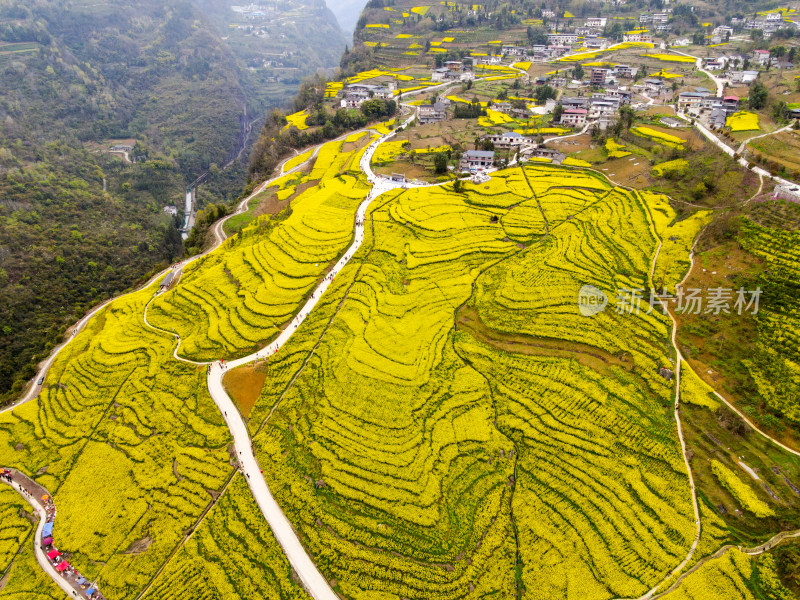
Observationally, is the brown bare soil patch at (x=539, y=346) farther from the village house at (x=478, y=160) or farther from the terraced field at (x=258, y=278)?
the village house at (x=478, y=160)

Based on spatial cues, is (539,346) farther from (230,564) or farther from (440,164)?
(440,164)

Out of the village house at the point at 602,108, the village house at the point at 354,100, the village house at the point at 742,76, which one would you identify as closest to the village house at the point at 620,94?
the village house at the point at 602,108

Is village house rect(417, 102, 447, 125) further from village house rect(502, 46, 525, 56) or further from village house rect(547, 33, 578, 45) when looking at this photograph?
village house rect(547, 33, 578, 45)

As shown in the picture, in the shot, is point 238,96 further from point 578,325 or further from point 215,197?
point 578,325

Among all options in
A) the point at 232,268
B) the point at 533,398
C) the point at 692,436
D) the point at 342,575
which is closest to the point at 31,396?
the point at 232,268

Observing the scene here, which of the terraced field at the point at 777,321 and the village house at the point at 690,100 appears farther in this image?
the village house at the point at 690,100

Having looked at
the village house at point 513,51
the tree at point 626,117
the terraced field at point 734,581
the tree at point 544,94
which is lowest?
the terraced field at point 734,581
